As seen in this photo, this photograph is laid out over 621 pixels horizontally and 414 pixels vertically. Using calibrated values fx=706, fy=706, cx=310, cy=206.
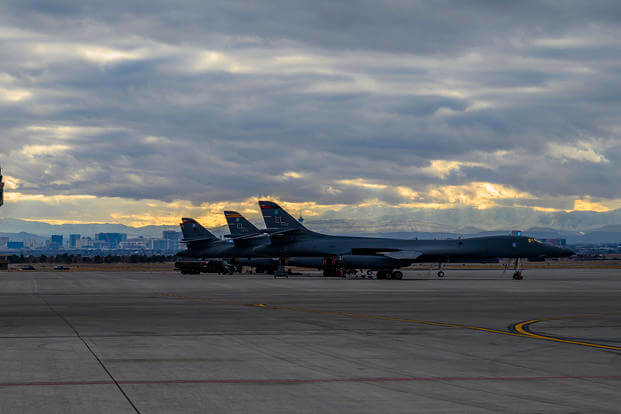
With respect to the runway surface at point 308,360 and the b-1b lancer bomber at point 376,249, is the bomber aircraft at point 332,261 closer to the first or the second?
the b-1b lancer bomber at point 376,249

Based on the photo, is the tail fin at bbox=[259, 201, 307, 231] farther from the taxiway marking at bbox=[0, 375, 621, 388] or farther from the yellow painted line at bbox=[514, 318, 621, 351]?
the taxiway marking at bbox=[0, 375, 621, 388]

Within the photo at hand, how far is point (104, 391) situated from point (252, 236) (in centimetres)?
8853

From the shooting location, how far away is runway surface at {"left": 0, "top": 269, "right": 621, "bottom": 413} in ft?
39.2

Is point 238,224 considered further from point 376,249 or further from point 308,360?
point 308,360

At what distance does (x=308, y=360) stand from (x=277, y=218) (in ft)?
231

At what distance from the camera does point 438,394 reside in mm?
12641

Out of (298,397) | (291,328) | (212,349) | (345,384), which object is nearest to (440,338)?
(291,328)

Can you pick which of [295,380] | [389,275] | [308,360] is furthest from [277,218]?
[295,380]

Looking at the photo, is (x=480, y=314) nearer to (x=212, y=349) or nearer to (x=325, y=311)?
(x=325, y=311)

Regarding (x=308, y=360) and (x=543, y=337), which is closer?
(x=308, y=360)

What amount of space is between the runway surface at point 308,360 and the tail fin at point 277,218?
53.8 metres

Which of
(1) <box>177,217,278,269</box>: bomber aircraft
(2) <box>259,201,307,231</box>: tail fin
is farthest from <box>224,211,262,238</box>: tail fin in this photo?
(2) <box>259,201,307,231</box>: tail fin

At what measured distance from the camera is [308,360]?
661 inches

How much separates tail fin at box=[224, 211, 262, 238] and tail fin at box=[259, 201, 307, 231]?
75.8 ft
